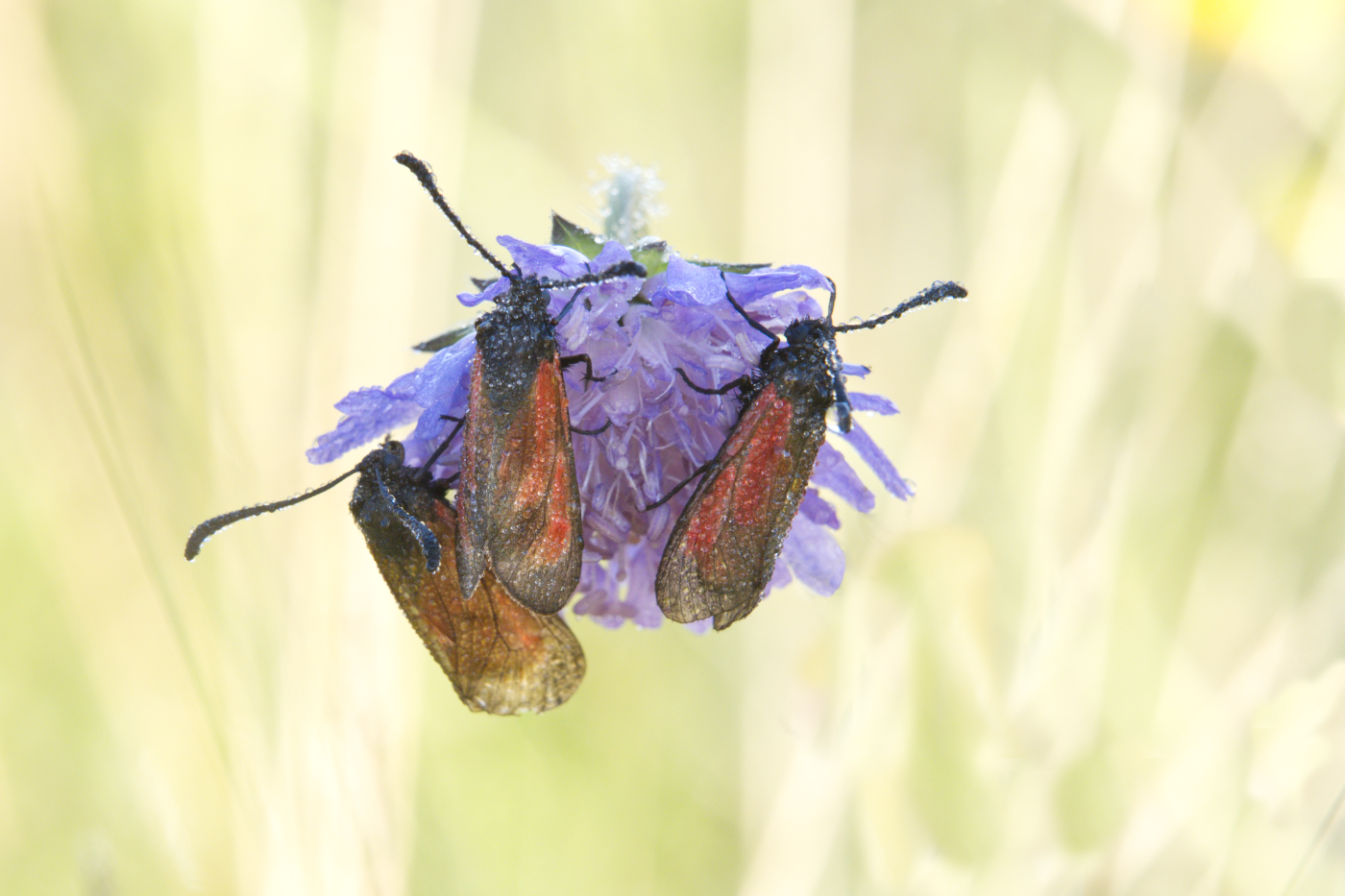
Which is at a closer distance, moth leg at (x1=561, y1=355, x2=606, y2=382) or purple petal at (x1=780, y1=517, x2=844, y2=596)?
moth leg at (x1=561, y1=355, x2=606, y2=382)

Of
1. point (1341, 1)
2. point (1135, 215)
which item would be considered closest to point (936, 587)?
point (1135, 215)

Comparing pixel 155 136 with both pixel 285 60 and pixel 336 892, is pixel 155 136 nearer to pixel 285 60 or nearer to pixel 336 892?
pixel 285 60

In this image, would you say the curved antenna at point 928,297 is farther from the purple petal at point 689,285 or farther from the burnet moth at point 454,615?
the burnet moth at point 454,615

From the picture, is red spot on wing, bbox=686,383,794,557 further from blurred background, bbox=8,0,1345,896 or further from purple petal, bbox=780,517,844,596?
blurred background, bbox=8,0,1345,896

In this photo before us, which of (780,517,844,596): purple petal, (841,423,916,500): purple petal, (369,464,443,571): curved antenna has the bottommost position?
(780,517,844,596): purple petal

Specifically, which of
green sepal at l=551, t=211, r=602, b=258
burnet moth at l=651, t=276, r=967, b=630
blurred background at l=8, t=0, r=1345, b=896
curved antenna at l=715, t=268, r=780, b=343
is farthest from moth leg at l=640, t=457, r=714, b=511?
blurred background at l=8, t=0, r=1345, b=896

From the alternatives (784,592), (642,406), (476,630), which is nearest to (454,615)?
(476,630)

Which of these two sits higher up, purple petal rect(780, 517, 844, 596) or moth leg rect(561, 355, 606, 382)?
moth leg rect(561, 355, 606, 382)
